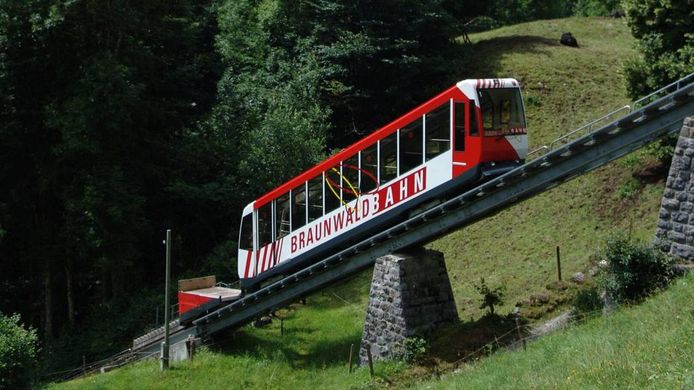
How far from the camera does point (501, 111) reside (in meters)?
19.5

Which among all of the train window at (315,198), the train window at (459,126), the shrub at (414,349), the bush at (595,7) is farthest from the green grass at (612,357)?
the bush at (595,7)

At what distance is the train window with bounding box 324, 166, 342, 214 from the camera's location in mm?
22264

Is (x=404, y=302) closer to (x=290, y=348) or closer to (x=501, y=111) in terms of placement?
(x=501, y=111)

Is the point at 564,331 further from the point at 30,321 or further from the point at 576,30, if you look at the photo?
the point at 576,30

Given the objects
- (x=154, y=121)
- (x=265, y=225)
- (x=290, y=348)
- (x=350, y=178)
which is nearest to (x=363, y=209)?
(x=350, y=178)

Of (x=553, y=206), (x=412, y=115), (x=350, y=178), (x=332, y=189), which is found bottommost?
(x=553, y=206)

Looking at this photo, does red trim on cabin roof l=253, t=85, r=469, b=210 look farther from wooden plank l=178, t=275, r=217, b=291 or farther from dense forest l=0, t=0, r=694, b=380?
dense forest l=0, t=0, r=694, b=380

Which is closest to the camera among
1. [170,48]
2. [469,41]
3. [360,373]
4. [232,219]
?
[360,373]

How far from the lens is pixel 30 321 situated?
134ft

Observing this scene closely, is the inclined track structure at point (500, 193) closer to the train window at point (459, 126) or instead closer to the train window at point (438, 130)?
the train window at point (459, 126)

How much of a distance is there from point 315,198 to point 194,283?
25.3ft

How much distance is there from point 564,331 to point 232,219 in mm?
23129

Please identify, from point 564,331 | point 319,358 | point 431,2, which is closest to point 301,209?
point 319,358

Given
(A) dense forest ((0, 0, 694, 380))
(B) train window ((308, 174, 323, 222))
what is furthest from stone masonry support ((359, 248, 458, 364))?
(A) dense forest ((0, 0, 694, 380))
